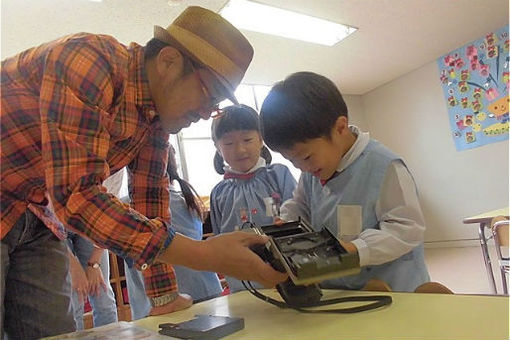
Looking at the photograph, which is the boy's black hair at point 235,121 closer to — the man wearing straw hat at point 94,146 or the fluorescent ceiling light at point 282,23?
the man wearing straw hat at point 94,146

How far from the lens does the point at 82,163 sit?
2.24ft

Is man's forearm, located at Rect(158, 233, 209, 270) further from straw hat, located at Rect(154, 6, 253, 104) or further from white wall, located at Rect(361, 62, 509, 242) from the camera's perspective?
white wall, located at Rect(361, 62, 509, 242)

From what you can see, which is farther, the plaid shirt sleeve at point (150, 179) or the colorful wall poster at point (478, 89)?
the colorful wall poster at point (478, 89)

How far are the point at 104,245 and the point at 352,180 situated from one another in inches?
23.3

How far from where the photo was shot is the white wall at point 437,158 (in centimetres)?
461

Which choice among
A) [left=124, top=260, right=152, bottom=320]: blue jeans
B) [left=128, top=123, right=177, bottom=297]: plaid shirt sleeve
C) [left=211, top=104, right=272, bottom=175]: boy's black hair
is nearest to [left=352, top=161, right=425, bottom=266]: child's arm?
[left=128, top=123, right=177, bottom=297]: plaid shirt sleeve

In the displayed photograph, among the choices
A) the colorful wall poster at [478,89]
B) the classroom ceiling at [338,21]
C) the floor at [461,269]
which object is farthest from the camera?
the colorful wall poster at [478,89]

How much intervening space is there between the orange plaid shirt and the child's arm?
0.42 metres

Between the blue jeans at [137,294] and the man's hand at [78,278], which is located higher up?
the man's hand at [78,278]

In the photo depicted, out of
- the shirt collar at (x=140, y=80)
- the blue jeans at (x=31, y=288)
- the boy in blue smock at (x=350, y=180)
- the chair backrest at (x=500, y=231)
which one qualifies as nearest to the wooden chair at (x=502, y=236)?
the chair backrest at (x=500, y=231)

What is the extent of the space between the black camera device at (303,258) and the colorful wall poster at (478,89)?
4366 mm

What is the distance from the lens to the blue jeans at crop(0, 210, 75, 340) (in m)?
0.85

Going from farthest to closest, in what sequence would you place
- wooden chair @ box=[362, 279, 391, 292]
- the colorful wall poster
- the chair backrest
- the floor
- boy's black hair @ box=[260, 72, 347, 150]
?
the colorful wall poster
the floor
the chair backrest
boy's black hair @ box=[260, 72, 347, 150]
wooden chair @ box=[362, 279, 391, 292]

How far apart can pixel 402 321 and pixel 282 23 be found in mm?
3062
